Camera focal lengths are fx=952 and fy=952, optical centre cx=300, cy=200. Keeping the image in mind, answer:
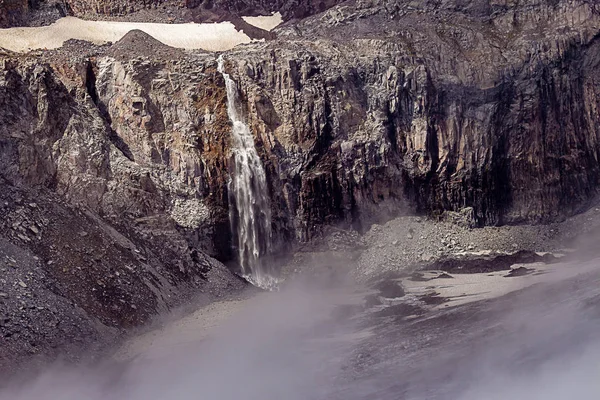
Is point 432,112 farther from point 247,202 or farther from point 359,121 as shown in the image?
point 247,202

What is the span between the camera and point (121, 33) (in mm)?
66250

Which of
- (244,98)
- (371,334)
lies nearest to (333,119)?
(244,98)

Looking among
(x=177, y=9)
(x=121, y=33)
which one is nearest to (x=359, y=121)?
(x=121, y=33)

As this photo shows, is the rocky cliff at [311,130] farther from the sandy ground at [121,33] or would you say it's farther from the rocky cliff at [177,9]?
the rocky cliff at [177,9]

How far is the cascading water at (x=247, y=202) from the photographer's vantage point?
5366 centimetres

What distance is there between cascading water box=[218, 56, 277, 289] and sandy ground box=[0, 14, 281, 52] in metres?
11.2

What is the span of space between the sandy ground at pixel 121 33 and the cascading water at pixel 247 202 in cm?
1119

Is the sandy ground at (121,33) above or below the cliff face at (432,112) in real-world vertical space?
above

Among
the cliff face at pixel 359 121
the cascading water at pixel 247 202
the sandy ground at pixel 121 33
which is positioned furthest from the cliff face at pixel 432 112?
the sandy ground at pixel 121 33

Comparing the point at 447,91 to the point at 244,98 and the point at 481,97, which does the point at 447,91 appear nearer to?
the point at 481,97

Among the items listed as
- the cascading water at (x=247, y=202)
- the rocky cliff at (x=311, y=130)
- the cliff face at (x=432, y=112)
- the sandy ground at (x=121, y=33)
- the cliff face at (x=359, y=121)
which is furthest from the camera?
the sandy ground at (x=121, y=33)

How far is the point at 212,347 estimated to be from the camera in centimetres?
3975

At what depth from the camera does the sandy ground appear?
201 ft

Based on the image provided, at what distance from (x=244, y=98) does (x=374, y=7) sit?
14983mm
